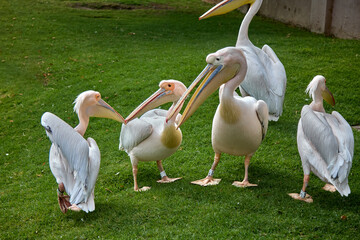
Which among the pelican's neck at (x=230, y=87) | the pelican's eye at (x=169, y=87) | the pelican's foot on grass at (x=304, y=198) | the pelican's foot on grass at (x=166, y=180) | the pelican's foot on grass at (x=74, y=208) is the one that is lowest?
the pelican's foot on grass at (x=74, y=208)

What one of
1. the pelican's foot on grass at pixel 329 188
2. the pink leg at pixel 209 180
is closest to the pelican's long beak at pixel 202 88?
the pink leg at pixel 209 180

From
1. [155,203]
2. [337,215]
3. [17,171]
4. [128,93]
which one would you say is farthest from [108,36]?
[337,215]

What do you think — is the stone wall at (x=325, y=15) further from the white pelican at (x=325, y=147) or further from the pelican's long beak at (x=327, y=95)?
the white pelican at (x=325, y=147)

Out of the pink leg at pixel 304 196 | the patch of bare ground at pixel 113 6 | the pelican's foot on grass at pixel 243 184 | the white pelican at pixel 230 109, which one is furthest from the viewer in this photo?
the patch of bare ground at pixel 113 6

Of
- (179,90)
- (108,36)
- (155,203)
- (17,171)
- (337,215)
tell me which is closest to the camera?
(337,215)

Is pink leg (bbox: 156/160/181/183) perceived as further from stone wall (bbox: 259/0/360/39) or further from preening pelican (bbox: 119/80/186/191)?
stone wall (bbox: 259/0/360/39)

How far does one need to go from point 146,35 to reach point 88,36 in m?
1.41

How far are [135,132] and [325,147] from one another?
1.84 metres

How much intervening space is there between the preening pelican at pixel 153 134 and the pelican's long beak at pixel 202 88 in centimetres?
45

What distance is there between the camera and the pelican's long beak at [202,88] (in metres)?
3.81

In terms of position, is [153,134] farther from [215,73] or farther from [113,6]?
[113,6]

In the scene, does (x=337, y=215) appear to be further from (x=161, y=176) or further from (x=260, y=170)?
(x=161, y=176)

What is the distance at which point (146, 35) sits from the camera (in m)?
10.6

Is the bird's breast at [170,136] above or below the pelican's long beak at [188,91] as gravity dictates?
below
